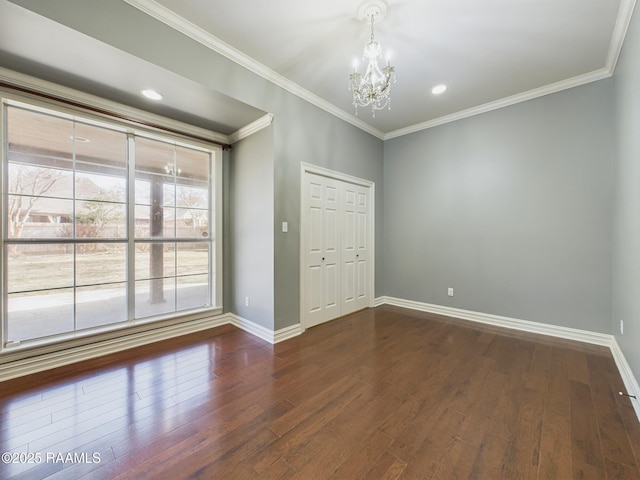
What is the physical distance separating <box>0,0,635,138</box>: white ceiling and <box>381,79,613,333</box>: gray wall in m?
0.44

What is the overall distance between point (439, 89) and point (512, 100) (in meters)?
1.02

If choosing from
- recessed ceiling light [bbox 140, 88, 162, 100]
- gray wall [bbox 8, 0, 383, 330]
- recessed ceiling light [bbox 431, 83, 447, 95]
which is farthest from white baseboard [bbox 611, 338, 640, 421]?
recessed ceiling light [bbox 140, 88, 162, 100]

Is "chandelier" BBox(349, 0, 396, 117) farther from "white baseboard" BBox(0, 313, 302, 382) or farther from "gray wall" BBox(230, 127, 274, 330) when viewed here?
"white baseboard" BBox(0, 313, 302, 382)

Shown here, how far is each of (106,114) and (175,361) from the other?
2.59 m

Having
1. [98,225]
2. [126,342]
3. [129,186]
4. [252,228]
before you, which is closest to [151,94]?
[129,186]

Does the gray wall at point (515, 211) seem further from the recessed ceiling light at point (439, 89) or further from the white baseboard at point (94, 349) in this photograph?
the white baseboard at point (94, 349)

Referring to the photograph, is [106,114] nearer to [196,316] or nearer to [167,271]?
[167,271]

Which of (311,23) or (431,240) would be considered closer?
(311,23)

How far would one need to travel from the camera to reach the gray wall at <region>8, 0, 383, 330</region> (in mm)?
1861

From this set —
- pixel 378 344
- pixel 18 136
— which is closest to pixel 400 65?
pixel 378 344

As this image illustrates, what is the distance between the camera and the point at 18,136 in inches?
91.1

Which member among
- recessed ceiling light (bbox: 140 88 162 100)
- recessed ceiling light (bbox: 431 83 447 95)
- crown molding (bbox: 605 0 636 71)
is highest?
recessed ceiling light (bbox: 431 83 447 95)

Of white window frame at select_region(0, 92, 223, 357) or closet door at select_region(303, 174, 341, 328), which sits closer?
white window frame at select_region(0, 92, 223, 357)

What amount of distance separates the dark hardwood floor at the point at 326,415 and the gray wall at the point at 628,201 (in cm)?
49
